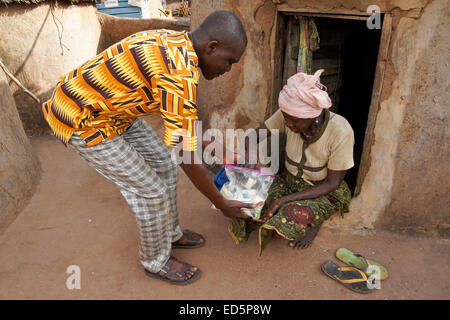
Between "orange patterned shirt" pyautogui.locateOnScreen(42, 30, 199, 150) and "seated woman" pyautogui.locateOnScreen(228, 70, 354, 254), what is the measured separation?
823 mm

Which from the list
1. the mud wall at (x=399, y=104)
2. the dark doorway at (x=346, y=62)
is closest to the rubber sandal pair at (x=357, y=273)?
the mud wall at (x=399, y=104)

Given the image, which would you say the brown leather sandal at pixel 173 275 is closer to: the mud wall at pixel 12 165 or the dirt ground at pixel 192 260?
the dirt ground at pixel 192 260

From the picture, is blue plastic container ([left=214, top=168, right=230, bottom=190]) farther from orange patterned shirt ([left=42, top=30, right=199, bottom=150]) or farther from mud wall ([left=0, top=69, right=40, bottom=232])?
mud wall ([left=0, top=69, right=40, bottom=232])

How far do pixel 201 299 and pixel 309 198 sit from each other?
97 cm

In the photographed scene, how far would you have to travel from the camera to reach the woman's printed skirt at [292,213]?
233 cm

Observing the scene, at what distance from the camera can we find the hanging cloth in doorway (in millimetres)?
2918

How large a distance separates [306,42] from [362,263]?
1802 mm

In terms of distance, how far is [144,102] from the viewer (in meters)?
1.73

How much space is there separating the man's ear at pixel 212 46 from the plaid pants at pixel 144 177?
0.71m

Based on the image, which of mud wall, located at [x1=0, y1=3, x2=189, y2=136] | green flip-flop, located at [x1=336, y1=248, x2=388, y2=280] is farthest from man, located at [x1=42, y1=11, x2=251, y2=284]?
mud wall, located at [x1=0, y1=3, x2=189, y2=136]

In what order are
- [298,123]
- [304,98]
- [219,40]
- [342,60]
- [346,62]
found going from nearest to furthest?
[219,40]
[304,98]
[298,123]
[342,60]
[346,62]

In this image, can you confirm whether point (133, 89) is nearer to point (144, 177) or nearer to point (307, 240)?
point (144, 177)

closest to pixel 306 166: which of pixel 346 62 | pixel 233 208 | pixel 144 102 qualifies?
pixel 233 208

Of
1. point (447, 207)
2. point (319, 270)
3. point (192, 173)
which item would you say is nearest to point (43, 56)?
point (192, 173)
